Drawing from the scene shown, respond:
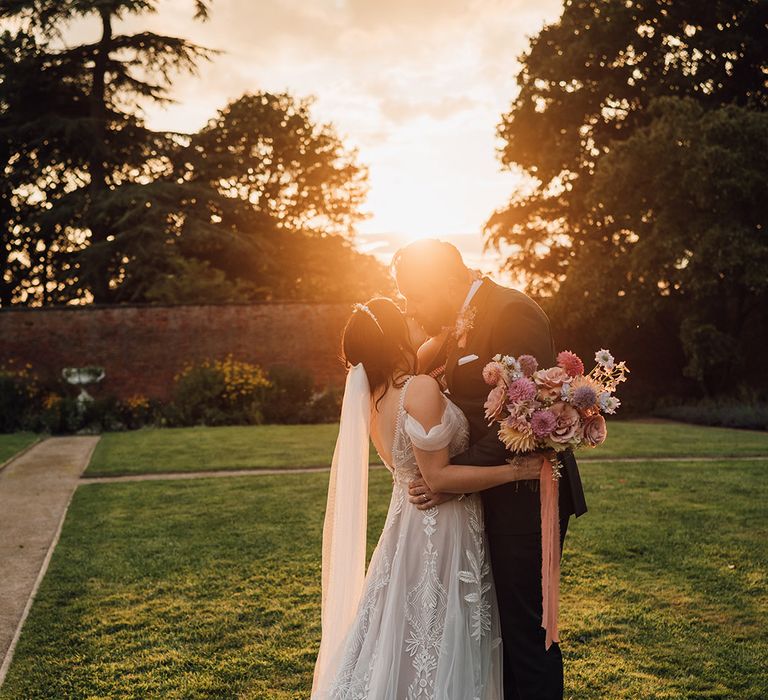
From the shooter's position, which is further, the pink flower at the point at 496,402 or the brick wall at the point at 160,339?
the brick wall at the point at 160,339

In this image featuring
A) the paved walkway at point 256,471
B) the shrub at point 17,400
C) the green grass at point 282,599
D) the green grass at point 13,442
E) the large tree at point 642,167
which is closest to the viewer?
the green grass at point 282,599

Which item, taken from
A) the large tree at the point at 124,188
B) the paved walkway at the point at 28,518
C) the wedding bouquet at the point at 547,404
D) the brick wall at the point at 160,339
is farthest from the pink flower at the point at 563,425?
the large tree at the point at 124,188

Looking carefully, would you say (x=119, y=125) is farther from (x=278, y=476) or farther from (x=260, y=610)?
(x=260, y=610)

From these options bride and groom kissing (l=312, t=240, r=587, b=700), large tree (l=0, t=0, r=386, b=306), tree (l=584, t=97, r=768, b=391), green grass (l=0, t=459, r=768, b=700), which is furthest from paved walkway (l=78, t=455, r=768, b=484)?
large tree (l=0, t=0, r=386, b=306)

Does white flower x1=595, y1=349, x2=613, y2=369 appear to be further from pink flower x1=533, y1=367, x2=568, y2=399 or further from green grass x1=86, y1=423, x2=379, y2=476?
green grass x1=86, y1=423, x2=379, y2=476

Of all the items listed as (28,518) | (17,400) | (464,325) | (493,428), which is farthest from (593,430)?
Answer: (17,400)

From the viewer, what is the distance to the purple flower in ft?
8.86

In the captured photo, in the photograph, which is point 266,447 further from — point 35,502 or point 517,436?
point 517,436

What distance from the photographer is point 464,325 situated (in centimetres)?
323

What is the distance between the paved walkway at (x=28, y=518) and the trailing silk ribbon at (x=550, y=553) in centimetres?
298

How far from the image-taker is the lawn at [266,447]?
11320mm

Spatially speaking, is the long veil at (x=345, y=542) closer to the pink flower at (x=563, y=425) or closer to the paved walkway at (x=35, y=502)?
the pink flower at (x=563, y=425)

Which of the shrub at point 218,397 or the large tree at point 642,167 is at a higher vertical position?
the large tree at point 642,167

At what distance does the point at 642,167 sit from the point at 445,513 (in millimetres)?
18590
